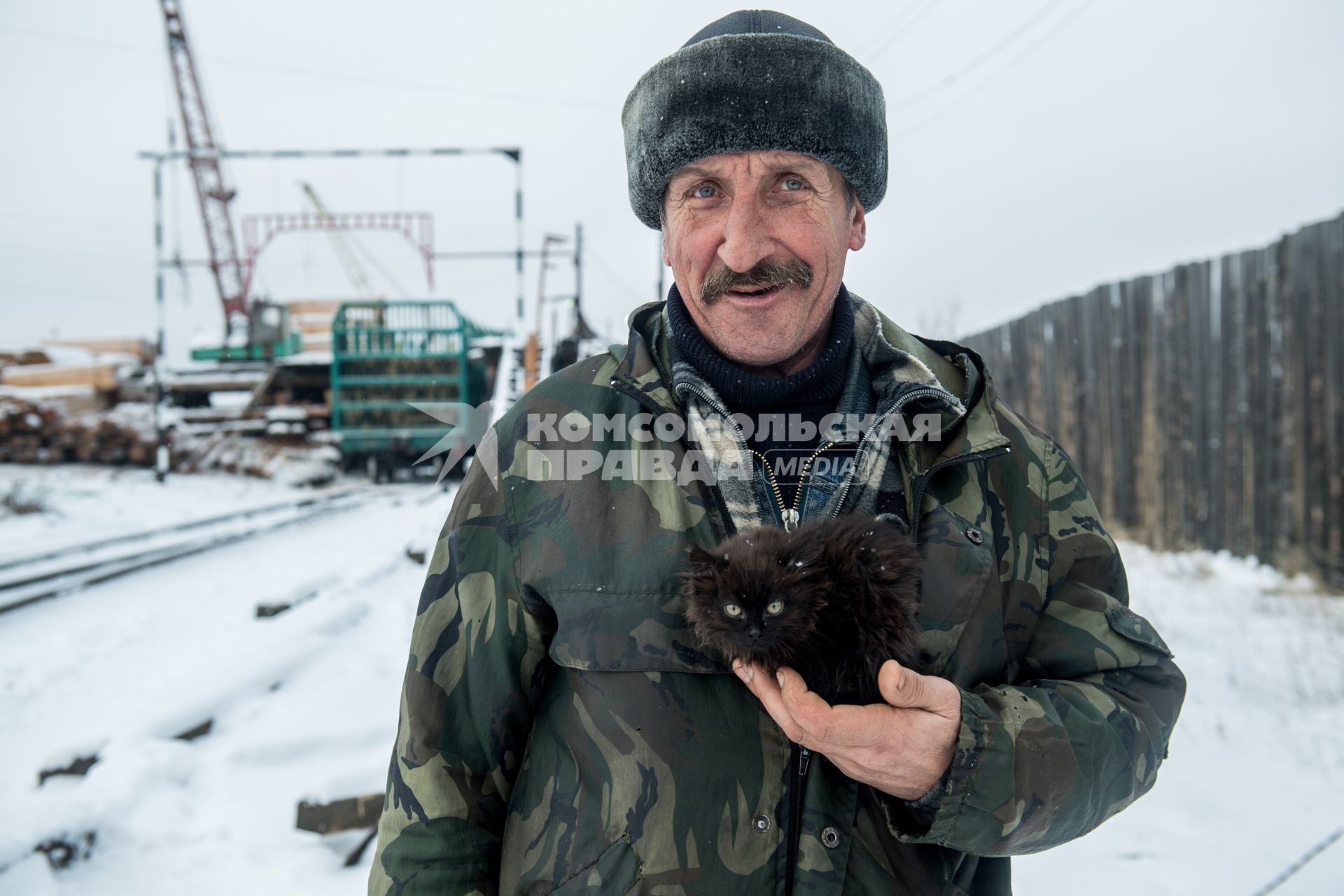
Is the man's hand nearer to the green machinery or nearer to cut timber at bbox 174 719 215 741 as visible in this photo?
cut timber at bbox 174 719 215 741

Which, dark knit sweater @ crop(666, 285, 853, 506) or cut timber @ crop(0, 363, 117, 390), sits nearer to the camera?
dark knit sweater @ crop(666, 285, 853, 506)

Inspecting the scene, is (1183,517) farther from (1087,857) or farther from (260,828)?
(260,828)

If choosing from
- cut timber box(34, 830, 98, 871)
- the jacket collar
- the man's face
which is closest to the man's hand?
the jacket collar

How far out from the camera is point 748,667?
1320mm

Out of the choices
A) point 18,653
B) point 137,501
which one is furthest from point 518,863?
point 137,501

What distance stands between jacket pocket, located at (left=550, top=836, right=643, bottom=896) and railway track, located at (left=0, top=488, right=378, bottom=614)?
552 centimetres

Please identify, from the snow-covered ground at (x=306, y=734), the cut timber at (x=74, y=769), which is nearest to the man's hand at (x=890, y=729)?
the snow-covered ground at (x=306, y=734)

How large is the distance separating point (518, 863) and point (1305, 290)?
237 inches

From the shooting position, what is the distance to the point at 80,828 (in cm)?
256

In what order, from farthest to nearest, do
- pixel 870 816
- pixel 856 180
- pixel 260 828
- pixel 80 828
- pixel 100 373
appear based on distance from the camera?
pixel 100 373 < pixel 260 828 < pixel 80 828 < pixel 856 180 < pixel 870 816

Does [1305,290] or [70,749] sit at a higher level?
[1305,290]

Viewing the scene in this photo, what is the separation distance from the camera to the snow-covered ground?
2.56 m

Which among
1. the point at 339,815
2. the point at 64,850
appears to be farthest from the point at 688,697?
the point at 64,850

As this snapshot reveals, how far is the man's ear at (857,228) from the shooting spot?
1.89 meters
